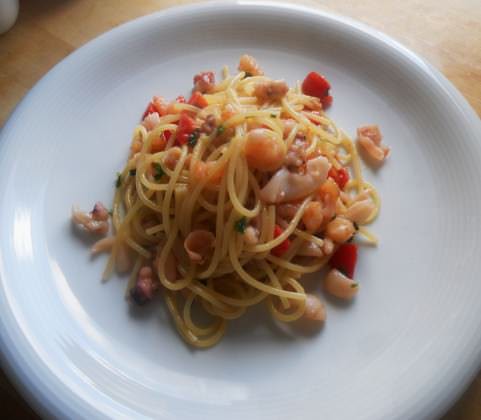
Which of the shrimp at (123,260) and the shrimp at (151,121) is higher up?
the shrimp at (151,121)

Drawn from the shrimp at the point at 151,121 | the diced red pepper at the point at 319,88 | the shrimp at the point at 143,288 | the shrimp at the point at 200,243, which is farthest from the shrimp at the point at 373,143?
the shrimp at the point at 143,288

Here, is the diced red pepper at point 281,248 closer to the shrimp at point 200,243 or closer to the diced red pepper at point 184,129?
the shrimp at point 200,243

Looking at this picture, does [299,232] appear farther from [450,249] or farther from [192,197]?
[450,249]

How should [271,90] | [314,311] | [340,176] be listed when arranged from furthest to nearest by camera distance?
[271,90] < [340,176] < [314,311]

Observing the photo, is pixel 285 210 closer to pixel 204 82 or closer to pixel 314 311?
pixel 314 311

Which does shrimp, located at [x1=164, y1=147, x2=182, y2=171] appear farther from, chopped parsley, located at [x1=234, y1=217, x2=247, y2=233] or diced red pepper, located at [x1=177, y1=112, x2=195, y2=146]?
chopped parsley, located at [x1=234, y1=217, x2=247, y2=233]

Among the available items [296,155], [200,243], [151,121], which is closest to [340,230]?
[296,155]
